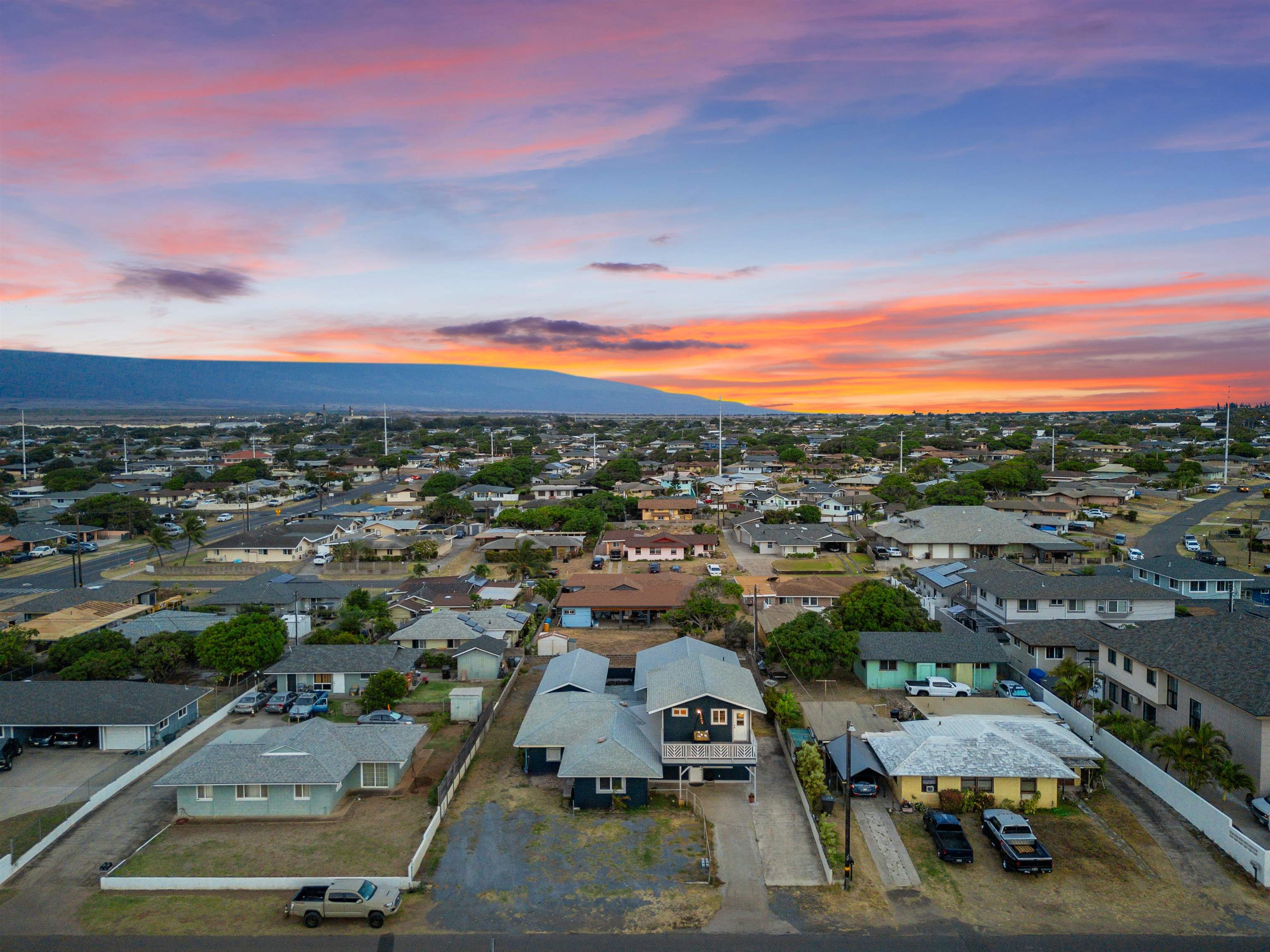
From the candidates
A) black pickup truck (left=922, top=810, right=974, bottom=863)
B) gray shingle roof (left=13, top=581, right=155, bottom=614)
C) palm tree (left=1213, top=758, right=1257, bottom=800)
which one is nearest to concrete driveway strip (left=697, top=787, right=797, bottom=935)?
black pickup truck (left=922, top=810, right=974, bottom=863)

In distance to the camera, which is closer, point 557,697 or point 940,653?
point 557,697

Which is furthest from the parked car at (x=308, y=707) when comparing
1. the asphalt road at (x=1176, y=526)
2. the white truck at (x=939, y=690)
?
the asphalt road at (x=1176, y=526)

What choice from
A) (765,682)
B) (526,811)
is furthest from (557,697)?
(765,682)

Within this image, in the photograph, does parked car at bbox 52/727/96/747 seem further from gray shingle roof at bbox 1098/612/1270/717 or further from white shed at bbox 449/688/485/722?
gray shingle roof at bbox 1098/612/1270/717

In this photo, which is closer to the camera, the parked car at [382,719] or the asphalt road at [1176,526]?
the parked car at [382,719]

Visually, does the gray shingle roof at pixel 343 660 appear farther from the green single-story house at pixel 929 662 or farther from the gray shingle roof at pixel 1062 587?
the gray shingle roof at pixel 1062 587

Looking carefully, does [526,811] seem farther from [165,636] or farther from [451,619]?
[165,636]
